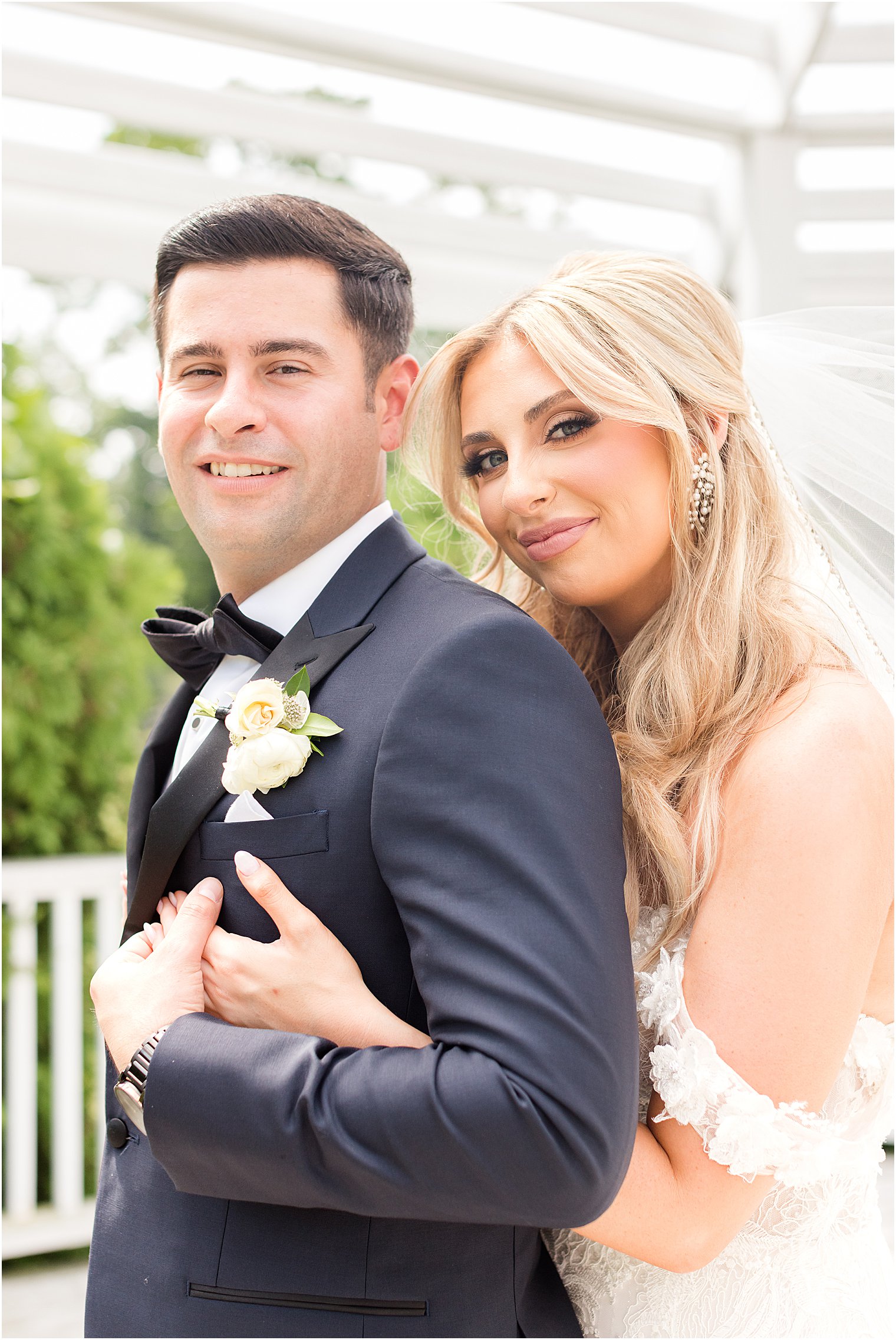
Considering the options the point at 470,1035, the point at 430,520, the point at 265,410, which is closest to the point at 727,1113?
the point at 470,1035

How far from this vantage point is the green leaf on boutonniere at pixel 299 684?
55.2 inches

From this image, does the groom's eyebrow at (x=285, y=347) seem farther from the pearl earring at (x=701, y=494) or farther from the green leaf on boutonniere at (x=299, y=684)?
the pearl earring at (x=701, y=494)

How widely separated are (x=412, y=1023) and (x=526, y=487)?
88 centimetres

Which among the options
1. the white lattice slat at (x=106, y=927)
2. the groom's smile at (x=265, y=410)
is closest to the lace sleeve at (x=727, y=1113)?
the groom's smile at (x=265, y=410)

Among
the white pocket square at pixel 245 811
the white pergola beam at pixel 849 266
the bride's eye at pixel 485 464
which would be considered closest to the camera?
the white pocket square at pixel 245 811

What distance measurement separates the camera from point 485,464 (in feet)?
6.46

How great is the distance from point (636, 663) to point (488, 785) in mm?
806

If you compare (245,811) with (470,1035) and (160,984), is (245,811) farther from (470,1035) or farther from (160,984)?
(470,1035)

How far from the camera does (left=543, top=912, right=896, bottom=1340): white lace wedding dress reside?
5.48 feet

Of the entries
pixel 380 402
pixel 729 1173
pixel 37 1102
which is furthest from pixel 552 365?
pixel 37 1102

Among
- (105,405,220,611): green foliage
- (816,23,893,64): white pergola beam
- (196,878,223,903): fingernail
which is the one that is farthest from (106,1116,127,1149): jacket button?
(105,405,220,611): green foliage

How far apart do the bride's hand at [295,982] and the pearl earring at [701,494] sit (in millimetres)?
1009

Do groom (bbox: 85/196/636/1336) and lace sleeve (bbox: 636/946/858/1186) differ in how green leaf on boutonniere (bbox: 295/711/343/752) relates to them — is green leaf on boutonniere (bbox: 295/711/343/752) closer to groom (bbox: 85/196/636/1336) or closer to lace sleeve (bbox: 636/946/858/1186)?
groom (bbox: 85/196/636/1336)

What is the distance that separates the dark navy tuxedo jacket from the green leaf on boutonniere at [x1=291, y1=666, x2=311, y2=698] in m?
0.03
